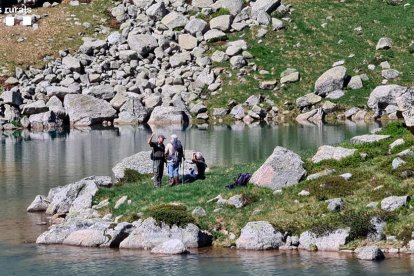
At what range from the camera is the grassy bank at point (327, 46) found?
11962cm

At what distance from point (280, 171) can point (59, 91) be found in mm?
78908

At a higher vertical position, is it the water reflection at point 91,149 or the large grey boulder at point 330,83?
the large grey boulder at point 330,83

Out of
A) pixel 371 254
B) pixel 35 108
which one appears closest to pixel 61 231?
pixel 371 254

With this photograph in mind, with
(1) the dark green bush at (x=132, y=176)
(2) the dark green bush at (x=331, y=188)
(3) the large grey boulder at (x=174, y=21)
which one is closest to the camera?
(2) the dark green bush at (x=331, y=188)

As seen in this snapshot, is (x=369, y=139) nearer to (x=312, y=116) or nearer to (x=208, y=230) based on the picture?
(x=208, y=230)

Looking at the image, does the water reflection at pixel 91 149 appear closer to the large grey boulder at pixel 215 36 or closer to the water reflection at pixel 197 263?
the water reflection at pixel 197 263

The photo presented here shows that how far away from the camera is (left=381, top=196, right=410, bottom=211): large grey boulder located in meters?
40.9

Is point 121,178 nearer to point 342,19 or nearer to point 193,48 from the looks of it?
point 193,48

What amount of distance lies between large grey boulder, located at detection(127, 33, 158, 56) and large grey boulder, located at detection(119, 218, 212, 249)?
8958cm

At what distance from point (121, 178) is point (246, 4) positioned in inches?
3293

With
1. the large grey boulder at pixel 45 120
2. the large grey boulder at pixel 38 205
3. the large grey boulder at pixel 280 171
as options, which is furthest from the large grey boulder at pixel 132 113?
the large grey boulder at pixel 280 171

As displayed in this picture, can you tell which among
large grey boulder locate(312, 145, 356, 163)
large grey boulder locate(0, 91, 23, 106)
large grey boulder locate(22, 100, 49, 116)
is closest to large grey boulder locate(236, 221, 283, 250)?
large grey boulder locate(312, 145, 356, 163)

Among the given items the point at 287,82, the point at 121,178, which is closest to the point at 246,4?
the point at 287,82

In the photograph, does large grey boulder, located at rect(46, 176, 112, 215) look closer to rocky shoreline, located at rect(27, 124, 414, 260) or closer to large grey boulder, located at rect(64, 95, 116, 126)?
rocky shoreline, located at rect(27, 124, 414, 260)
